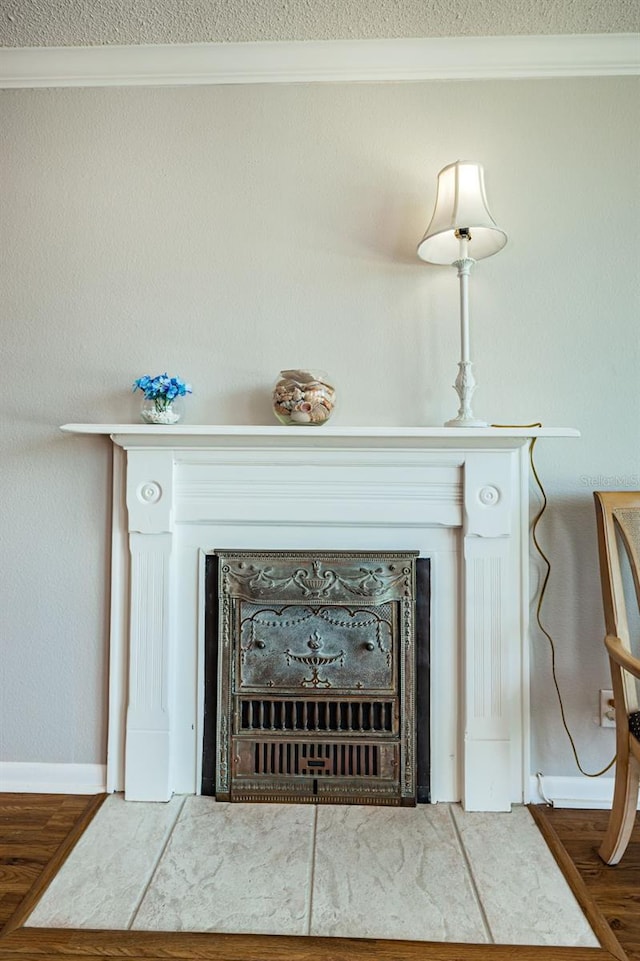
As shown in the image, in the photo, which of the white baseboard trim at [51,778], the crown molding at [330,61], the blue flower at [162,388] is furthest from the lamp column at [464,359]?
the white baseboard trim at [51,778]

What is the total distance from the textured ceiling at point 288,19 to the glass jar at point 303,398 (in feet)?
3.48

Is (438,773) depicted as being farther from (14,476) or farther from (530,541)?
(14,476)

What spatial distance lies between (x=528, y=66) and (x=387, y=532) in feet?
5.08

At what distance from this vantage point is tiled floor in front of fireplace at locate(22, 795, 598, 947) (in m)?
1.36

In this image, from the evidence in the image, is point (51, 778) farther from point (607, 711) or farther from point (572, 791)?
point (607, 711)

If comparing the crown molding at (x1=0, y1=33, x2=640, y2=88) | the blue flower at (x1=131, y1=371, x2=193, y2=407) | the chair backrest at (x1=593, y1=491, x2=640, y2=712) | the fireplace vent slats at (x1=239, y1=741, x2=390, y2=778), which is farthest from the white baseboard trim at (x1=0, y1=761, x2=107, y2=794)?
the crown molding at (x1=0, y1=33, x2=640, y2=88)

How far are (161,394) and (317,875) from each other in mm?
1386

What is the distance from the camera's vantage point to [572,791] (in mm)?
1868

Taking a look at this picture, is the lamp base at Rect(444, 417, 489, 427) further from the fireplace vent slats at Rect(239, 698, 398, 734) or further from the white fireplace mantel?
the fireplace vent slats at Rect(239, 698, 398, 734)

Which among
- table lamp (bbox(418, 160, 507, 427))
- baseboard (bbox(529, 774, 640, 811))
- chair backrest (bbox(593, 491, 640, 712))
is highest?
table lamp (bbox(418, 160, 507, 427))

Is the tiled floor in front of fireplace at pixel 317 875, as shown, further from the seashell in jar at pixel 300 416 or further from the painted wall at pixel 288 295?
the seashell in jar at pixel 300 416

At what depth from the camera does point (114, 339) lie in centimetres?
195

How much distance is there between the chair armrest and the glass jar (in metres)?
1.01

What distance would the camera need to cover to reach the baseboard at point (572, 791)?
1857 mm
